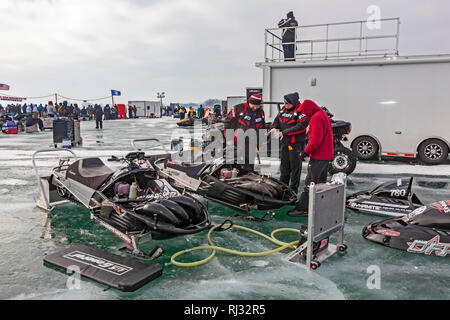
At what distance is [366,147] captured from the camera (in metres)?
10.2

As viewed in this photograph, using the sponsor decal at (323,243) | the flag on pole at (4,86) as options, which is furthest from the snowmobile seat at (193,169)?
the flag on pole at (4,86)

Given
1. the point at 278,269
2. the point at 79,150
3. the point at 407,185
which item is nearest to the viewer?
the point at 278,269

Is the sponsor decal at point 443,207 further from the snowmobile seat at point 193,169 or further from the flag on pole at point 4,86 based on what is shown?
the flag on pole at point 4,86

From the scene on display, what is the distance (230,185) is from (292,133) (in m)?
1.45

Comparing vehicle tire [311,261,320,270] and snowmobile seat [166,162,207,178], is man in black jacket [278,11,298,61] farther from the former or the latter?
vehicle tire [311,261,320,270]

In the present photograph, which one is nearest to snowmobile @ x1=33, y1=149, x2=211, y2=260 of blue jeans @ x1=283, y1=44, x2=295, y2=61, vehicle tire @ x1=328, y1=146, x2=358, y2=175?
vehicle tire @ x1=328, y1=146, x2=358, y2=175

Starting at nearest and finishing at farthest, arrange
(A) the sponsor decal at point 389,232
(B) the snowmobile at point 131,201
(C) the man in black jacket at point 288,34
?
1. (B) the snowmobile at point 131,201
2. (A) the sponsor decal at point 389,232
3. (C) the man in black jacket at point 288,34

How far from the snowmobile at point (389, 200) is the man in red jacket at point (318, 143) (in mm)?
860

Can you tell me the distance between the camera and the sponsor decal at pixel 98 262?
348 cm

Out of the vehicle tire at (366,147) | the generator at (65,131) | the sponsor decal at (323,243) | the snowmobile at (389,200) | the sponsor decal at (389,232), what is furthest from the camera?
the generator at (65,131)

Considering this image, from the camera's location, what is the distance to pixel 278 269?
3654mm
